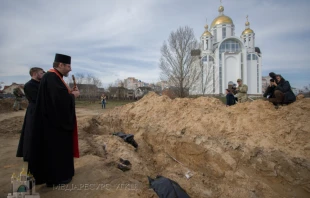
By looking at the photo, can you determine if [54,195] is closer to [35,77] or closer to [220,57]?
[35,77]

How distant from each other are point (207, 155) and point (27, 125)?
4.23 metres

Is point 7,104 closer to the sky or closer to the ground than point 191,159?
closer to the sky

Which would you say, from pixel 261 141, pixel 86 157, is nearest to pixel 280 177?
pixel 261 141

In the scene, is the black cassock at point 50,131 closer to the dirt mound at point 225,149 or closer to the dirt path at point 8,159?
the dirt path at point 8,159

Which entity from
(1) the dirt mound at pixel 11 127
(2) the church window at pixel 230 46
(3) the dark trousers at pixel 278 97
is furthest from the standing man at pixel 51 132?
(2) the church window at pixel 230 46

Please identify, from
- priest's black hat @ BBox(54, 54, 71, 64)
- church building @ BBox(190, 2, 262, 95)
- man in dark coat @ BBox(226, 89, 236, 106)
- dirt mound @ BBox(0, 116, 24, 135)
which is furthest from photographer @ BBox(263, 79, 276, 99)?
church building @ BBox(190, 2, 262, 95)

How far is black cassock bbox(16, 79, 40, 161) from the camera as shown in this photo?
9.24 ft

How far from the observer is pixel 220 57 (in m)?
34.7

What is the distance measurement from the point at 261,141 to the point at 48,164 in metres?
4.70

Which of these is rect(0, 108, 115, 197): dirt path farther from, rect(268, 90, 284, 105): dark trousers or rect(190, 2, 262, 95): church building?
rect(190, 2, 262, 95): church building

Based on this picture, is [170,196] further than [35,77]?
No

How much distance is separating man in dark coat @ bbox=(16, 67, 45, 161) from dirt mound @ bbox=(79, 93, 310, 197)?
4.66 ft

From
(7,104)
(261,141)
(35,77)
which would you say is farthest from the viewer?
(7,104)

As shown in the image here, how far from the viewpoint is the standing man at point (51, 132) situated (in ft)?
8.64
